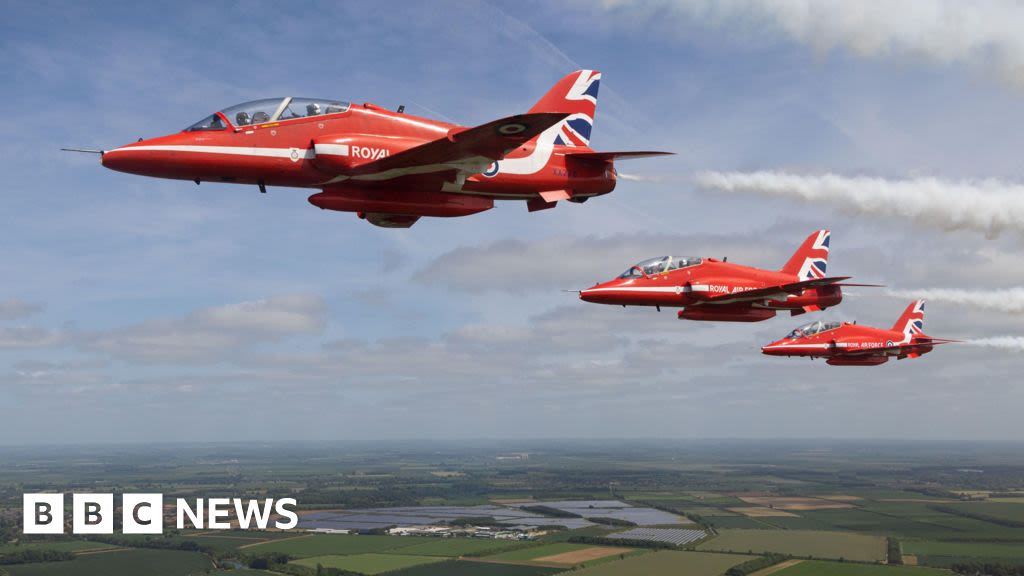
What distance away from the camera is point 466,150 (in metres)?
25.6

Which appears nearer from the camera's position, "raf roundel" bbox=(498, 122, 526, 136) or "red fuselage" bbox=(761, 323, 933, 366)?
"raf roundel" bbox=(498, 122, 526, 136)

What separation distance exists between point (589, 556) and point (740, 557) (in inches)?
881

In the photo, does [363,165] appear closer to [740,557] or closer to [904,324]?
[904,324]

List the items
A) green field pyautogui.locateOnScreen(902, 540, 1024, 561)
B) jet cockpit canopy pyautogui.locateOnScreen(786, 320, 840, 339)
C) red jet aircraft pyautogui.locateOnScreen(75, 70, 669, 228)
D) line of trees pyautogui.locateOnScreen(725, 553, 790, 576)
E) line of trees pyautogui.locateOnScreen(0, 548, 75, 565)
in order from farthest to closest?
line of trees pyautogui.locateOnScreen(0, 548, 75, 565) < green field pyautogui.locateOnScreen(902, 540, 1024, 561) < line of trees pyautogui.locateOnScreen(725, 553, 790, 576) < jet cockpit canopy pyautogui.locateOnScreen(786, 320, 840, 339) < red jet aircraft pyautogui.locateOnScreen(75, 70, 669, 228)

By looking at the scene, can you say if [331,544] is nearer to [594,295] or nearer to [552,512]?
[552,512]

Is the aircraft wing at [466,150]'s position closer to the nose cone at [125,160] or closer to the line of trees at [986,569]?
the nose cone at [125,160]

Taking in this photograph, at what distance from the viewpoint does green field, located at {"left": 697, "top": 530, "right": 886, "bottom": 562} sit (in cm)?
12675

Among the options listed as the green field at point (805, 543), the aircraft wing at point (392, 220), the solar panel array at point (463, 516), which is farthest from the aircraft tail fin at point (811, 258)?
the solar panel array at point (463, 516)

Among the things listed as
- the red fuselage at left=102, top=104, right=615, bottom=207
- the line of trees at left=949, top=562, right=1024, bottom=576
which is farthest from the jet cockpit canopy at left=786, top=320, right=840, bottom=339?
the line of trees at left=949, top=562, right=1024, bottom=576

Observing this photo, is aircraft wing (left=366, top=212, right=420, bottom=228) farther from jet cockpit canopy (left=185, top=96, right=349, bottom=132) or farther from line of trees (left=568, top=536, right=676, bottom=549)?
line of trees (left=568, top=536, right=676, bottom=549)

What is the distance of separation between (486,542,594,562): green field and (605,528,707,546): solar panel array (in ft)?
38.3

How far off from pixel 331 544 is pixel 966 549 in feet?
336

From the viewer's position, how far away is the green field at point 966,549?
12488 centimetres

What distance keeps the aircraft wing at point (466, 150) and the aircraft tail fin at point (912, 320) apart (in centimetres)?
4705
